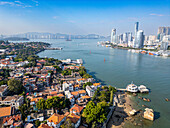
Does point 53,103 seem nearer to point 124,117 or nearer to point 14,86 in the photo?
point 14,86

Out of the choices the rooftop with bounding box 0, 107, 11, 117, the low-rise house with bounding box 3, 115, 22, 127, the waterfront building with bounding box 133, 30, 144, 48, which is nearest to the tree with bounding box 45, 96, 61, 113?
the low-rise house with bounding box 3, 115, 22, 127

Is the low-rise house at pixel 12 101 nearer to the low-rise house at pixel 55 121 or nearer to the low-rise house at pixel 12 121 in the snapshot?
the low-rise house at pixel 12 121

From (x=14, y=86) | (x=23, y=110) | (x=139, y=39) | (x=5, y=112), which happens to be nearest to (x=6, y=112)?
(x=5, y=112)

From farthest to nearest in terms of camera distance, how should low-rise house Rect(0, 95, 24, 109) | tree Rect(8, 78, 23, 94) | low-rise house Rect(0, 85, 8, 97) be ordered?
tree Rect(8, 78, 23, 94), low-rise house Rect(0, 85, 8, 97), low-rise house Rect(0, 95, 24, 109)

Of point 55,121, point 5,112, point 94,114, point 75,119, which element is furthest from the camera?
point 5,112

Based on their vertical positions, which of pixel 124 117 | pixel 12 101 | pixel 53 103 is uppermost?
→ pixel 53 103

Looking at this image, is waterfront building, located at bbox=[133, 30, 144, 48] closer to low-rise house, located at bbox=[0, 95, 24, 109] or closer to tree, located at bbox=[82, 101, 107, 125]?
tree, located at bbox=[82, 101, 107, 125]

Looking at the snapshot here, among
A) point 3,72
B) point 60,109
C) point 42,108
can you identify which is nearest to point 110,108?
Result: point 60,109

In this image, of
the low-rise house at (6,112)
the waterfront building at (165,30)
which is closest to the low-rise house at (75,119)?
the low-rise house at (6,112)
